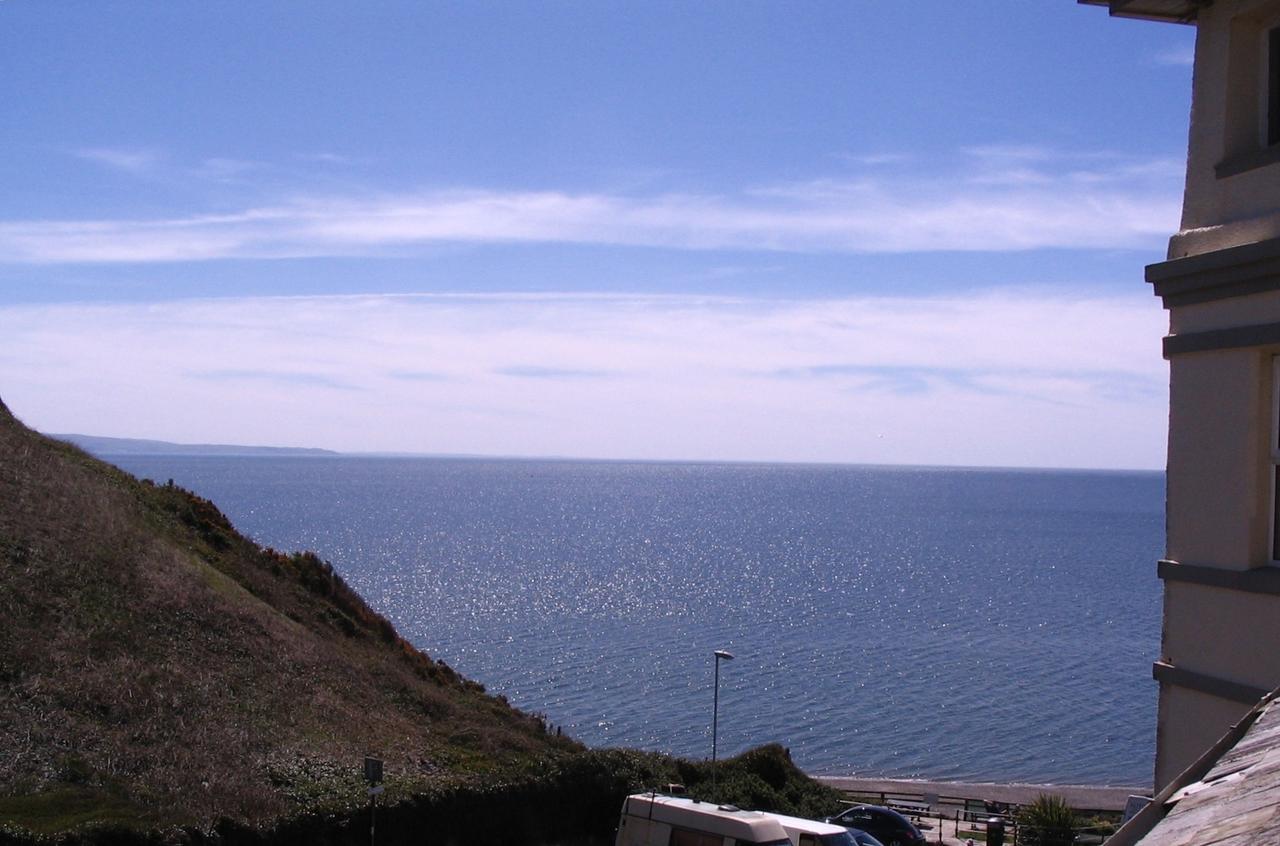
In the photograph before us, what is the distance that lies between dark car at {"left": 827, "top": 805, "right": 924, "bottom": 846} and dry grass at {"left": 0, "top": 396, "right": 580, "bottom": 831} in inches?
276

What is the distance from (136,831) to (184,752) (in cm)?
390

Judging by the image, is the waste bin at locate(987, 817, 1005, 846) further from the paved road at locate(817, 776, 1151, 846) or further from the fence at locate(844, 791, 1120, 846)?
the paved road at locate(817, 776, 1151, 846)

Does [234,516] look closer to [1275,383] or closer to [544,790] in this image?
[544,790]

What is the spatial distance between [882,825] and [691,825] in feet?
37.5

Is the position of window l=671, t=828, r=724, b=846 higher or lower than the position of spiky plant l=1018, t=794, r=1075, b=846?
higher

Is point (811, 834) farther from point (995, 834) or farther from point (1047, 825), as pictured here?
point (1047, 825)

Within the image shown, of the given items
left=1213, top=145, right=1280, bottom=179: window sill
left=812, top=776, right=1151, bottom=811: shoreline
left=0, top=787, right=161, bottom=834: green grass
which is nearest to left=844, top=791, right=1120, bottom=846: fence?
left=812, top=776, right=1151, bottom=811: shoreline

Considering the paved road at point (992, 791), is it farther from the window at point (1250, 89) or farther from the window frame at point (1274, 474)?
the window at point (1250, 89)

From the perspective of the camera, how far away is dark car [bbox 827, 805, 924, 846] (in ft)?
92.0

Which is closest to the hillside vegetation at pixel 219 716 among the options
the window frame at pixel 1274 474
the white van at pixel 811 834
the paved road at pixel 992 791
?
the white van at pixel 811 834

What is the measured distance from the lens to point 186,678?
25750mm

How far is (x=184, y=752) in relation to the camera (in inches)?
868

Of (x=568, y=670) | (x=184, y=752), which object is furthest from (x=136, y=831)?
(x=568, y=670)

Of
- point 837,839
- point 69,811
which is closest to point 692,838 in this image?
point 837,839
